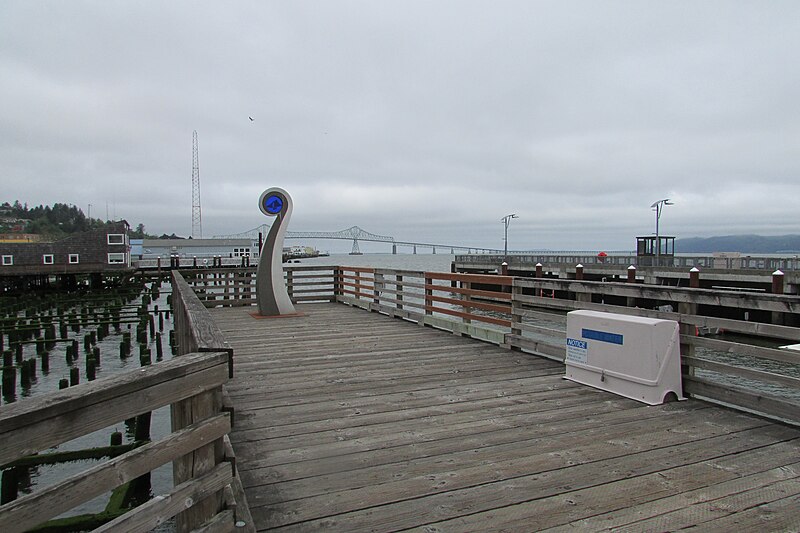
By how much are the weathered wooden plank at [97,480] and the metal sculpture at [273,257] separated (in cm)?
891

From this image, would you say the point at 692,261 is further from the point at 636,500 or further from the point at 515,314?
the point at 636,500

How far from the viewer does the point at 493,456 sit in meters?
3.39

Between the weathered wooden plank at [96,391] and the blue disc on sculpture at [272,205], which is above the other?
the blue disc on sculpture at [272,205]

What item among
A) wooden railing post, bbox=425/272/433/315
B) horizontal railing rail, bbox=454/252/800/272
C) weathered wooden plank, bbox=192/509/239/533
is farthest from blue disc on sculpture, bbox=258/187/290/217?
horizontal railing rail, bbox=454/252/800/272

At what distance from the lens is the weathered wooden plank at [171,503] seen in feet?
5.31

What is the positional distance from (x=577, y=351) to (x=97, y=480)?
15.3ft

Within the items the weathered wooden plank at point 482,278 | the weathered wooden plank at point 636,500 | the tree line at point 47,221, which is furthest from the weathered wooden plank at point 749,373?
the tree line at point 47,221

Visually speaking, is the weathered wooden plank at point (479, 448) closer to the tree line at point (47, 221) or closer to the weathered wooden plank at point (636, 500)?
the weathered wooden plank at point (636, 500)

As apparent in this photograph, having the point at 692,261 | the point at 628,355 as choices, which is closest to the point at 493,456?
the point at 628,355

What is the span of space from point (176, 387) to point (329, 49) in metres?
18.2

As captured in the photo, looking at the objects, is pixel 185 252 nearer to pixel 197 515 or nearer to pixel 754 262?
pixel 754 262

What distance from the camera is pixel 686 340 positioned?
4.63m

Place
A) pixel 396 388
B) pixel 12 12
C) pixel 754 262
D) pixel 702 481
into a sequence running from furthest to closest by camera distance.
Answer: pixel 754 262 < pixel 12 12 < pixel 396 388 < pixel 702 481

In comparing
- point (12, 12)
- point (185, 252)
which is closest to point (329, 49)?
point (12, 12)
